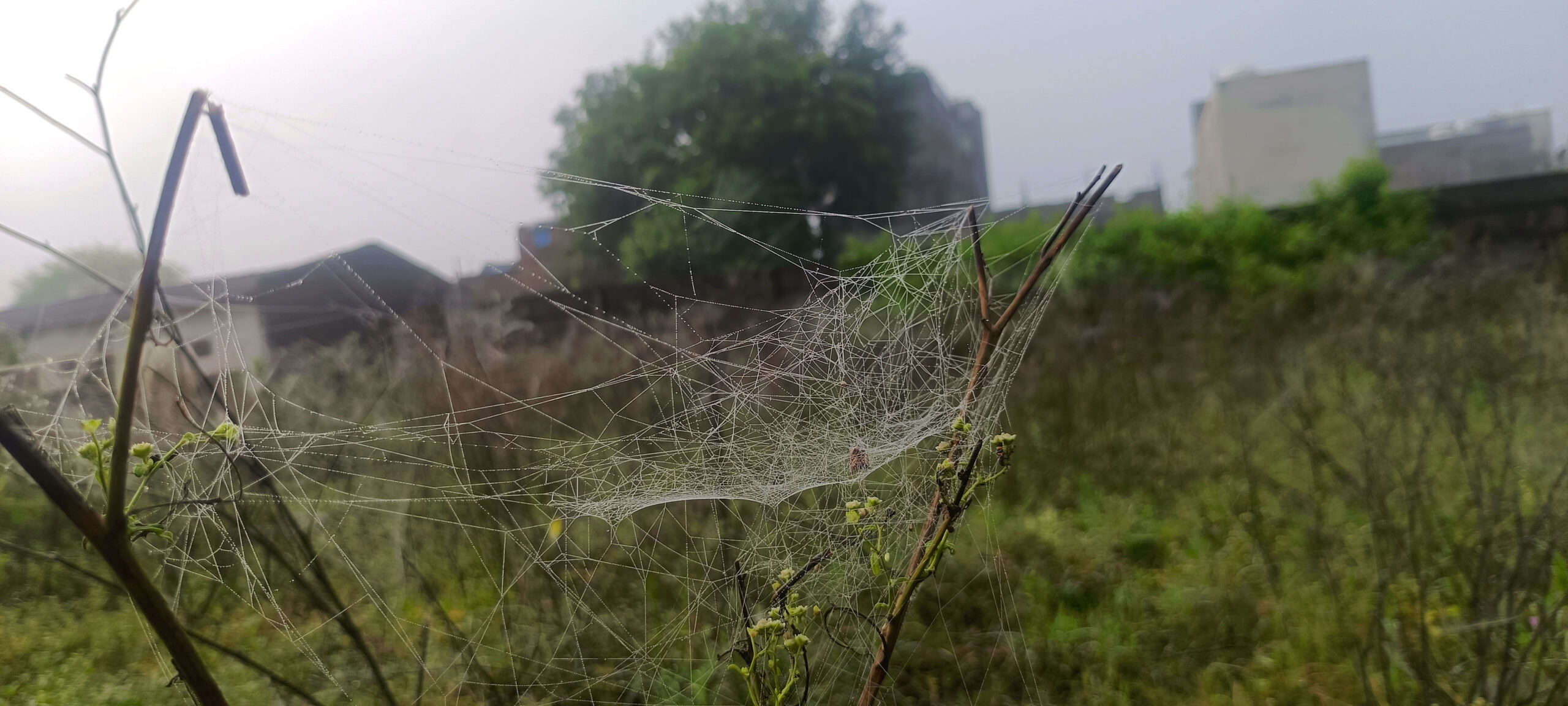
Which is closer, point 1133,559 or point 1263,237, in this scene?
point 1133,559

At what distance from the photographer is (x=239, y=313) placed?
4.42 ft

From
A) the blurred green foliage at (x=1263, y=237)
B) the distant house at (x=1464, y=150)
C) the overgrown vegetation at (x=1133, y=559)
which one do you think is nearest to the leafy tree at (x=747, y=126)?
the overgrown vegetation at (x=1133, y=559)

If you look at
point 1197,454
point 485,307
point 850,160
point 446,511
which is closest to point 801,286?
point 446,511

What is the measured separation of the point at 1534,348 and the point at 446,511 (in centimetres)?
491

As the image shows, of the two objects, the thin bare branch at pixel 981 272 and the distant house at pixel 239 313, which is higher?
the distant house at pixel 239 313

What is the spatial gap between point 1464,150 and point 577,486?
84.3 ft

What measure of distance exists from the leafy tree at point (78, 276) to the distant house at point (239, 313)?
1.1 inches

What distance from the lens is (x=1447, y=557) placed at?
1970 mm

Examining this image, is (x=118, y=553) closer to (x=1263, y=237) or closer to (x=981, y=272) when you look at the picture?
(x=981, y=272)

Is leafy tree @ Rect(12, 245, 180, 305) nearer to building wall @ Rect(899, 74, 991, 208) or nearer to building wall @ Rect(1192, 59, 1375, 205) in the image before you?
building wall @ Rect(899, 74, 991, 208)

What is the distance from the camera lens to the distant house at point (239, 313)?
33.0 inches

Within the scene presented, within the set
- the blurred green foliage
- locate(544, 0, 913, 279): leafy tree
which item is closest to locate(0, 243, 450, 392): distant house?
locate(544, 0, 913, 279): leafy tree

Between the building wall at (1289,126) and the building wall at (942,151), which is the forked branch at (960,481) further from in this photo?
the building wall at (1289,126)

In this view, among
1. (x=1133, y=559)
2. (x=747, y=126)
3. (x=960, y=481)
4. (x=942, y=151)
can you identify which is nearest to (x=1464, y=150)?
(x=942, y=151)
